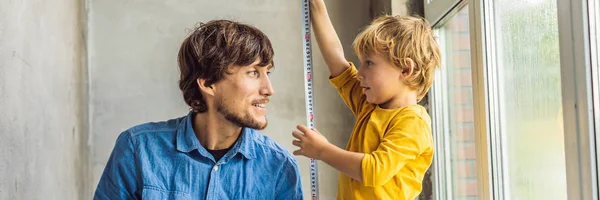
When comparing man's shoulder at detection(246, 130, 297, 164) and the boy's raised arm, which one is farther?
the boy's raised arm

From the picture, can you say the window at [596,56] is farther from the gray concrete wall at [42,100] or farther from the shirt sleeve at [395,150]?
the gray concrete wall at [42,100]

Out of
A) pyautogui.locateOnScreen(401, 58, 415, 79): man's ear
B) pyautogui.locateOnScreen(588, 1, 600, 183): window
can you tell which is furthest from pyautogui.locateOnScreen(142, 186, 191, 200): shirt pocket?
pyautogui.locateOnScreen(588, 1, 600, 183): window

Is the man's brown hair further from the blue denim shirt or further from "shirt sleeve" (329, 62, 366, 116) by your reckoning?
"shirt sleeve" (329, 62, 366, 116)

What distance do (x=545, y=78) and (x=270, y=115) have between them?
2015 mm

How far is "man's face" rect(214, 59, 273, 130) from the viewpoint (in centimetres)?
202

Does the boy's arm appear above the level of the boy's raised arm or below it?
below

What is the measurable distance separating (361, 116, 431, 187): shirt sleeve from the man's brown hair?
0.42m

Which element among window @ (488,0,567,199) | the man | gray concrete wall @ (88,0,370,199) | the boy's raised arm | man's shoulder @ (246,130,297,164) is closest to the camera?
window @ (488,0,567,199)

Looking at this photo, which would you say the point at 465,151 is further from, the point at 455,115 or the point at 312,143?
the point at 312,143

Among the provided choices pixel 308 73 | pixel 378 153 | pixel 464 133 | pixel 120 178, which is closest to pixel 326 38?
pixel 308 73

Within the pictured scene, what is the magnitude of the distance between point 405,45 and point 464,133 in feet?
2.96

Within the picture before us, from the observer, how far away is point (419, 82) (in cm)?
205

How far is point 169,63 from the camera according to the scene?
3.61m

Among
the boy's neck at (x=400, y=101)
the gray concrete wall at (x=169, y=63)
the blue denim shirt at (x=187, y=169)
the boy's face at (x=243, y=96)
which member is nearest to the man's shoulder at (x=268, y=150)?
the blue denim shirt at (x=187, y=169)
